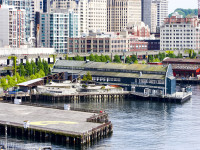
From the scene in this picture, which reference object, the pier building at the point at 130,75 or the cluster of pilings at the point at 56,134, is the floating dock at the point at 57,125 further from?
the pier building at the point at 130,75

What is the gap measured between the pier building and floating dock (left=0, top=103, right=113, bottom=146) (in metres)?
40.6

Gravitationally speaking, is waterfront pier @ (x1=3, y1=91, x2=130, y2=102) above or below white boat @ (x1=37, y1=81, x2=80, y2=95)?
below

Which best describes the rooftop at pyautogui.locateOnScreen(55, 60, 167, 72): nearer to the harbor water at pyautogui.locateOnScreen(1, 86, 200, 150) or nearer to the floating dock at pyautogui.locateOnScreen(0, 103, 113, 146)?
the harbor water at pyautogui.locateOnScreen(1, 86, 200, 150)

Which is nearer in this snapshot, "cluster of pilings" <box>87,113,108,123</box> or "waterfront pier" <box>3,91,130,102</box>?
"cluster of pilings" <box>87,113,108,123</box>

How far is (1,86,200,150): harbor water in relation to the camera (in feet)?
309

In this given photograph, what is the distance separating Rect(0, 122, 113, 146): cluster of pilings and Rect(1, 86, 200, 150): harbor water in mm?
1592

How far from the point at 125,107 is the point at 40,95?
79.2 ft

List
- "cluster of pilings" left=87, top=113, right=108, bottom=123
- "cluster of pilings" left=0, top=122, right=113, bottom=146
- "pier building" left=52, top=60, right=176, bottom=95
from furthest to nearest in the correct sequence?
"pier building" left=52, top=60, right=176, bottom=95, "cluster of pilings" left=87, top=113, right=108, bottom=123, "cluster of pilings" left=0, top=122, right=113, bottom=146

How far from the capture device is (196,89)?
17312 centimetres

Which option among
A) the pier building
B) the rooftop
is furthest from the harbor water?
the rooftop

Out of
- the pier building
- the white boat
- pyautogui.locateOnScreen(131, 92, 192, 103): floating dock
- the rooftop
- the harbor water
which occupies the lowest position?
the harbor water

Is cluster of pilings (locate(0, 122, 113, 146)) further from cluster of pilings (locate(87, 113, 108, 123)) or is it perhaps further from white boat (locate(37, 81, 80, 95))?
white boat (locate(37, 81, 80, 95))

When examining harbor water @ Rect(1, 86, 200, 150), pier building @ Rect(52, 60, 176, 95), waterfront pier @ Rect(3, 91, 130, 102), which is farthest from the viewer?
pier building @ Rect(52, 60, 176, 95)

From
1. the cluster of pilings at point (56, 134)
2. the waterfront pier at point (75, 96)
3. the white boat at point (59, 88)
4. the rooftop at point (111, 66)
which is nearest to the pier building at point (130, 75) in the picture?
the rooftop at point (111, 66)
